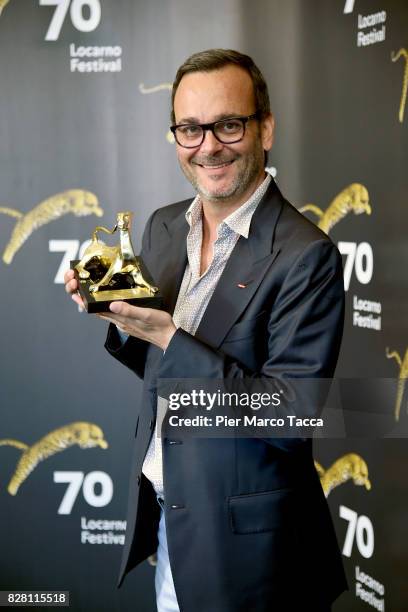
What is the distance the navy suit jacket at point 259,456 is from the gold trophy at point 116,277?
0.51 ft

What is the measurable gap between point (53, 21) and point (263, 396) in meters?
1.92

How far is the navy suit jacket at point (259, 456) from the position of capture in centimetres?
150

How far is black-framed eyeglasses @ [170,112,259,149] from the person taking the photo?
1596 millimetres

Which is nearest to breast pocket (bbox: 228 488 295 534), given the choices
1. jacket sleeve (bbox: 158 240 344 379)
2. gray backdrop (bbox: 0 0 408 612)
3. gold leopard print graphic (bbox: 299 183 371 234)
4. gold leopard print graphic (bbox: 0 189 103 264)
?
jacket sleeve (bbox: 158 240 344 379)

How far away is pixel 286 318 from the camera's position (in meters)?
1.50

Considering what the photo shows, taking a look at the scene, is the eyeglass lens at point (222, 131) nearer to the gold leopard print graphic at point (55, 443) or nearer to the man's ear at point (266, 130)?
the man's ear at point (266, 130)

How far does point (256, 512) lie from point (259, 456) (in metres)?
0.12

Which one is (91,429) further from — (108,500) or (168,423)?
(168,423)

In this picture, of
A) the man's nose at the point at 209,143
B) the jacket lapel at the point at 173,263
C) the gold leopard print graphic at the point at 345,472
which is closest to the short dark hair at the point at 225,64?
the man's nose at the point at 209,143

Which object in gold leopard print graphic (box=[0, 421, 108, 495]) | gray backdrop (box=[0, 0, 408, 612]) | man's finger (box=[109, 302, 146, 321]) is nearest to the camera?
man's finger (box=[109, 302, 146, 321])

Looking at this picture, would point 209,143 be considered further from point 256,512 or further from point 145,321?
point 256,512

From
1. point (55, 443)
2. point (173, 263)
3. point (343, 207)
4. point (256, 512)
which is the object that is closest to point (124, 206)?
point (343, 207)

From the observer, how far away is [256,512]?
5.22 ft

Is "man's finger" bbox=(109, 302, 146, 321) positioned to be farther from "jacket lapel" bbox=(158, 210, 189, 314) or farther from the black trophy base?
"jacket lapel" bbox=(158, 210, 189, 314)
